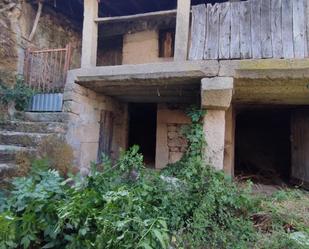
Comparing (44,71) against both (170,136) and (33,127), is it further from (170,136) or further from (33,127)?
(170,136)

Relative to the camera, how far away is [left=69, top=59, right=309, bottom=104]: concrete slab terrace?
3775mm

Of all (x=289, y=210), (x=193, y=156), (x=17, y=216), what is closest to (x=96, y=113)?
(x=193, y=156)

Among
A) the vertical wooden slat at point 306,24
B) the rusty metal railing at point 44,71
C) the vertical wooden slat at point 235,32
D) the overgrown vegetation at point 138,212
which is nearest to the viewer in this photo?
the overgrown vegetation at point 138,212

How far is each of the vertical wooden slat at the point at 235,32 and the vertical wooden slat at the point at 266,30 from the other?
0.33 meters

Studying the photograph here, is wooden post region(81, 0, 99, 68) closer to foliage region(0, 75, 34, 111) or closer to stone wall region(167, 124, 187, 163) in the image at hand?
foliage region(0, 75, 34, 111)

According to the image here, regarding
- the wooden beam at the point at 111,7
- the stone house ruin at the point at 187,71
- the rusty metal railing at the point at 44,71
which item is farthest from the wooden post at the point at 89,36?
the wooden beam at the point at 111,7

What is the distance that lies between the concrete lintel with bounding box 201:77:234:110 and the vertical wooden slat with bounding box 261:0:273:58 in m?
0.60

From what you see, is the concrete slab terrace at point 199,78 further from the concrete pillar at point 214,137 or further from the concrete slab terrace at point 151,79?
the concrete pillar at point 214,137

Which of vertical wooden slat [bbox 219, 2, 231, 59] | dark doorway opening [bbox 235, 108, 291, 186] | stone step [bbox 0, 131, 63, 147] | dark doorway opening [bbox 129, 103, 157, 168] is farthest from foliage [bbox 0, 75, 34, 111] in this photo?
Result: dark doorway opening [bbox 235, 108, 291, 186]

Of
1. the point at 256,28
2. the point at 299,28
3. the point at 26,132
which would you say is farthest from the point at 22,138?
the point at 299,28

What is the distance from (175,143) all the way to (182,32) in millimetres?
2648

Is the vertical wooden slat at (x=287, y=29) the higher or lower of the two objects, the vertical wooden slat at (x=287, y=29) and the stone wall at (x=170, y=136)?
the higher

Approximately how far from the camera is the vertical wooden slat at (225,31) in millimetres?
3982

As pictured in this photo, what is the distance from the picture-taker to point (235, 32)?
403cm
